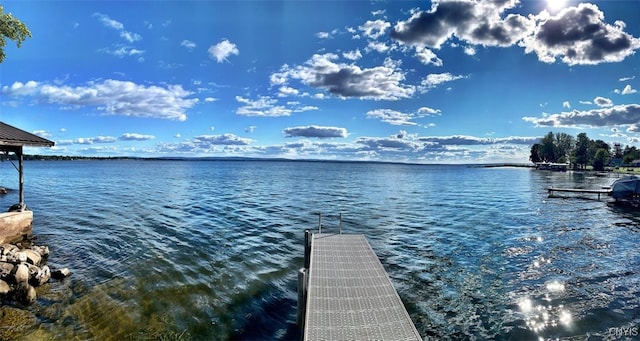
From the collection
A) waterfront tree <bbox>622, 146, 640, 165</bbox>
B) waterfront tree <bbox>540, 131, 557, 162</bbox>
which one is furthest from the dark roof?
waterfront tree <bbox>540, 131, 557, 162</bbox>

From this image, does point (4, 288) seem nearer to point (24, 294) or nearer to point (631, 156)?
point (24, 294)

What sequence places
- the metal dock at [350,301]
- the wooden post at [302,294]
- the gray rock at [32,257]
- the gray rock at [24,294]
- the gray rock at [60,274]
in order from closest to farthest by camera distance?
the metal dock at [350,301] → the wooden post at [302,294] → the gray rock at [24,294] → the gray rock at [60,274] → the gray rock at [32,257]

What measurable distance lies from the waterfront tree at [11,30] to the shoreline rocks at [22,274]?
953cm

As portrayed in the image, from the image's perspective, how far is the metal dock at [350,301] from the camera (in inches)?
308

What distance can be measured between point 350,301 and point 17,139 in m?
18.9

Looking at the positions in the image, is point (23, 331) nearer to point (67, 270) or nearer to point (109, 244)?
point (67, 270)

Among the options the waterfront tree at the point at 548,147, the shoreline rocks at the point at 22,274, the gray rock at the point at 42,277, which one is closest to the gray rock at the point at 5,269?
the shoreline rocks at the point at 22,274

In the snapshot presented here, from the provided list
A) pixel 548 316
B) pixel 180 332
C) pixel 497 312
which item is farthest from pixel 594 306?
pixel 180 332

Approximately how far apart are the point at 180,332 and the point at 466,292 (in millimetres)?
10577

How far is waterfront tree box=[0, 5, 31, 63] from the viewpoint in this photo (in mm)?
15008

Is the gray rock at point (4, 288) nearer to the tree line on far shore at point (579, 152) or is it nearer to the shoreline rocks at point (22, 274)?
the shoreline rocks at point (22, 274)

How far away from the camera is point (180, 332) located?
988cm

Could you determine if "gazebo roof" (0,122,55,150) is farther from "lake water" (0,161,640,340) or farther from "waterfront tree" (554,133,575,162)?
"waterfront tree" (554,133,575,162)

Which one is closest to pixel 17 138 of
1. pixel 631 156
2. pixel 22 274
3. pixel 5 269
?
pixel 5 269
